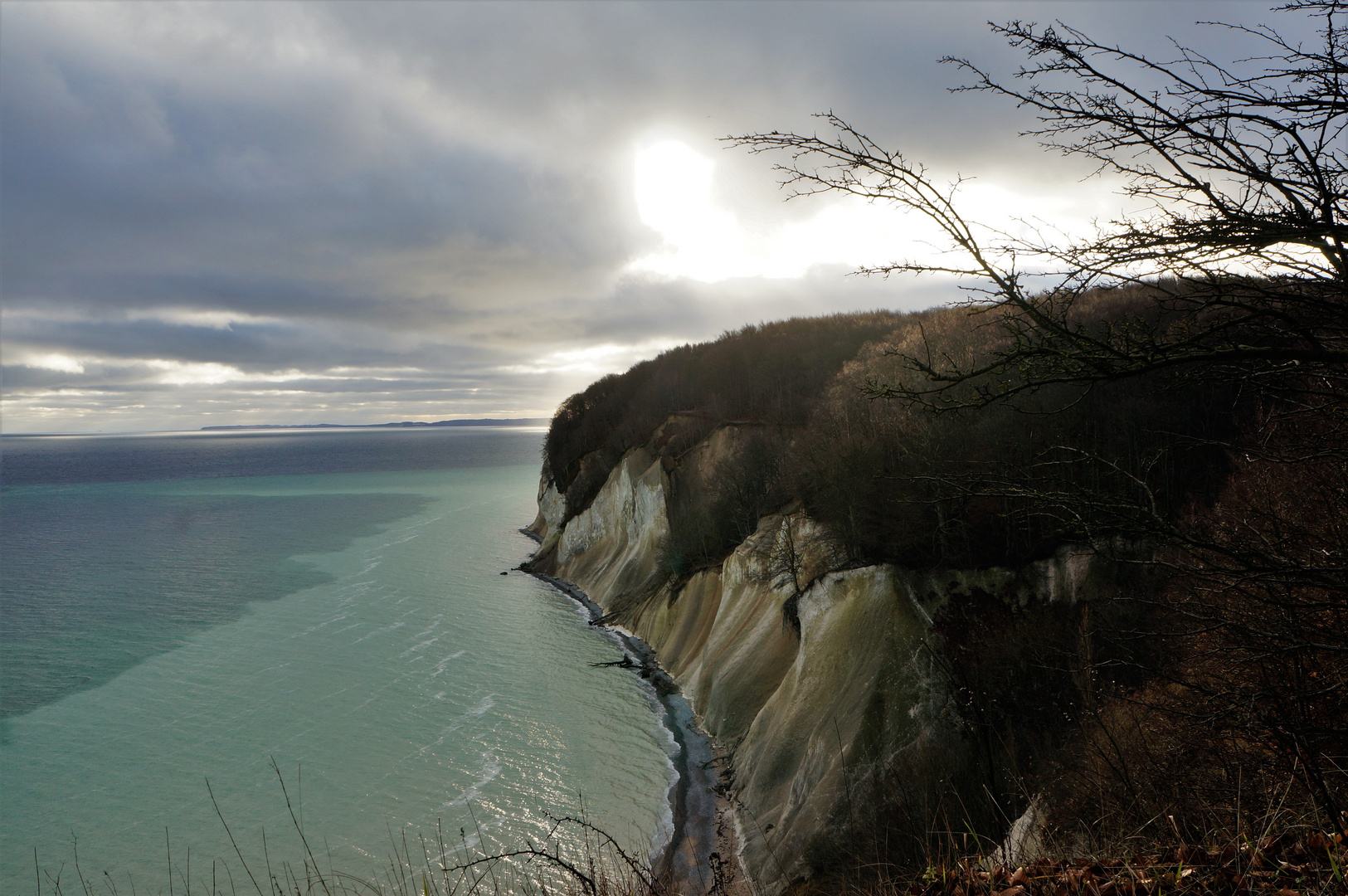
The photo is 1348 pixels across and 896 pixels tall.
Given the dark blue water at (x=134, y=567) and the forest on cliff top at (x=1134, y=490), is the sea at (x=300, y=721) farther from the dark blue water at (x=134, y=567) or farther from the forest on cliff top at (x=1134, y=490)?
the forest on cliff top at (x=1134, y=490)

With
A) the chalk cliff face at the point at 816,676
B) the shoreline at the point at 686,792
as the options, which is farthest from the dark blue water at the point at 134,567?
the chalk cliff face at the point at 816,676

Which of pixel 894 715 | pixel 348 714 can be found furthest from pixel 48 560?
pixel 894 715

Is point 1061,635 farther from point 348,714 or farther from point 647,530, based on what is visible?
point 647,530

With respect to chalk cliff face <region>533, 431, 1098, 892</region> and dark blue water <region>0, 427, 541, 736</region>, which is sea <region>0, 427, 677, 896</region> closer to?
dark blue water <region>0, 427, 541, 736</region>

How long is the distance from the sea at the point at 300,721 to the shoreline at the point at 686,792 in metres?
0.48

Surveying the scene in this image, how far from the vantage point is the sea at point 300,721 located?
1755 cm

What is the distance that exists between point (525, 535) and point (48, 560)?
40.6m

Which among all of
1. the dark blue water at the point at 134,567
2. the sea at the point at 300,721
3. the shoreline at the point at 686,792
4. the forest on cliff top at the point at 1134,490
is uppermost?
the forest on cliff top at the point at 1134,490

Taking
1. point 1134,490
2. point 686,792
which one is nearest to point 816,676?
point 686,792

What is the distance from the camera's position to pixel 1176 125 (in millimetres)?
4426

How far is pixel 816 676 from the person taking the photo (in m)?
18.9

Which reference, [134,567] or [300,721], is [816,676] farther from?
[134,567]

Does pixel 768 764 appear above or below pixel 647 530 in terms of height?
below

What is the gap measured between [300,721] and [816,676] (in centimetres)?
1909
